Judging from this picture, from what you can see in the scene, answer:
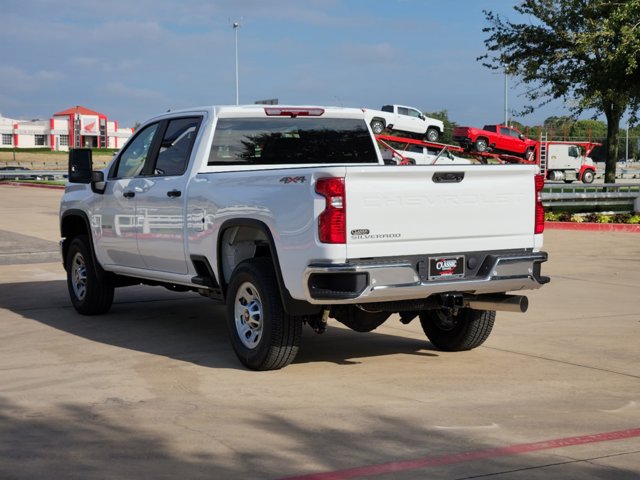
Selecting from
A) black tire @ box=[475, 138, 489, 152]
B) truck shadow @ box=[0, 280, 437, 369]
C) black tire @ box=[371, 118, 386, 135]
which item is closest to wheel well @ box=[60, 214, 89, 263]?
truck shadow @ box=[0, 280, 437, 369]

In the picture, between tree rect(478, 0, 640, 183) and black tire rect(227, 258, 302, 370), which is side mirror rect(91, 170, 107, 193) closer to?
black tire rect(227, 258, 302, 370)

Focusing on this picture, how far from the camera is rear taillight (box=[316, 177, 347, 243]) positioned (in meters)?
7.01

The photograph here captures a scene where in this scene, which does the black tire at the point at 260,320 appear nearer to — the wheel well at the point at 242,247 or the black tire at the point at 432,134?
the wheel well at the point at 242,247

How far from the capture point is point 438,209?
7453mm

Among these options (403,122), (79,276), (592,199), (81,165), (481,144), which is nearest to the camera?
(81,165)

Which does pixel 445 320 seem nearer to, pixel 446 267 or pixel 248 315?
pixel 446 267

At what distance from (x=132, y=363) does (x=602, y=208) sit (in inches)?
773

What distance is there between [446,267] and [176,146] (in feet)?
10.0

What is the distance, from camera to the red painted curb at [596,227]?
2211 cm

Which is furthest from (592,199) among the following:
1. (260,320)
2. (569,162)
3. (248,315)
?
(569,162)

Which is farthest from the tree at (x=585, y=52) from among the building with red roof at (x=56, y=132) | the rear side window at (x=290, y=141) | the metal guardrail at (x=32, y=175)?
the building with red roof at (x=56, y=132)

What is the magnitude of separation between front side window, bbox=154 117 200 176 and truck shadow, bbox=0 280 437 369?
1.57m

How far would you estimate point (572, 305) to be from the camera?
1139 centimetres

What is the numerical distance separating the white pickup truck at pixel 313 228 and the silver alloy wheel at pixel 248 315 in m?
0.01
